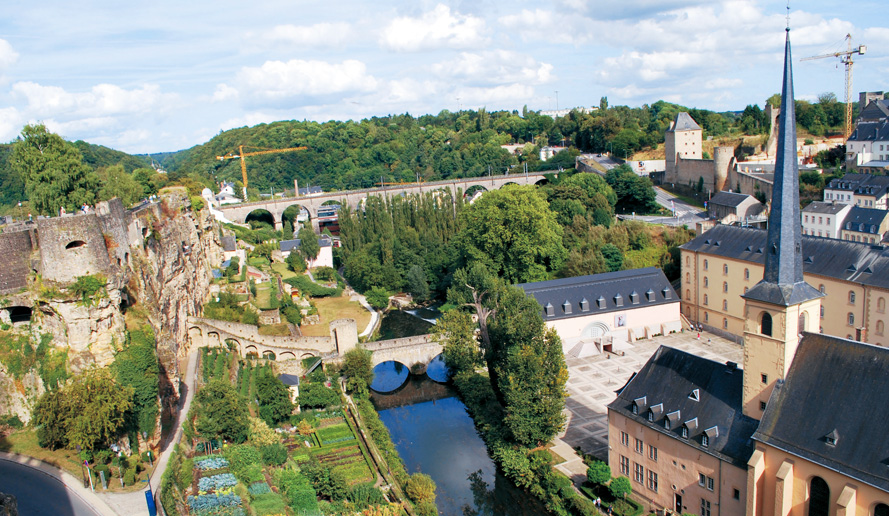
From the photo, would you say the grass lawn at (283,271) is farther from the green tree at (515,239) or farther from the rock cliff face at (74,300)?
the rock cliff face at (74,300)

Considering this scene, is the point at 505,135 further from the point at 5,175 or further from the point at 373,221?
the point at 5,175

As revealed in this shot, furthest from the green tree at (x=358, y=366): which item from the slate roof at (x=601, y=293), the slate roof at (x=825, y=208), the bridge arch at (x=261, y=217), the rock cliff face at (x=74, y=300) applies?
the bridge arch at (x=261, y=217)

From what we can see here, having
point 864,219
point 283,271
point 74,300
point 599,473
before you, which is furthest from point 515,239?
point 74,300

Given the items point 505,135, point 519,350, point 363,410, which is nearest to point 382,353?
point 363,410

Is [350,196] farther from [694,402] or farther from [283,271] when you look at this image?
[694,402]

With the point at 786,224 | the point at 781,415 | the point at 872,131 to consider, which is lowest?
the point at 781,415

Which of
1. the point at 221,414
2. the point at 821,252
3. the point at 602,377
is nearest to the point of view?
the point at 221,414

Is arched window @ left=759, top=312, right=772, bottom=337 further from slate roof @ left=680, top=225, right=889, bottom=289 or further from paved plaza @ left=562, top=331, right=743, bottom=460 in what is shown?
slate roof @ left=680, top=225, right=889, bottom=289
